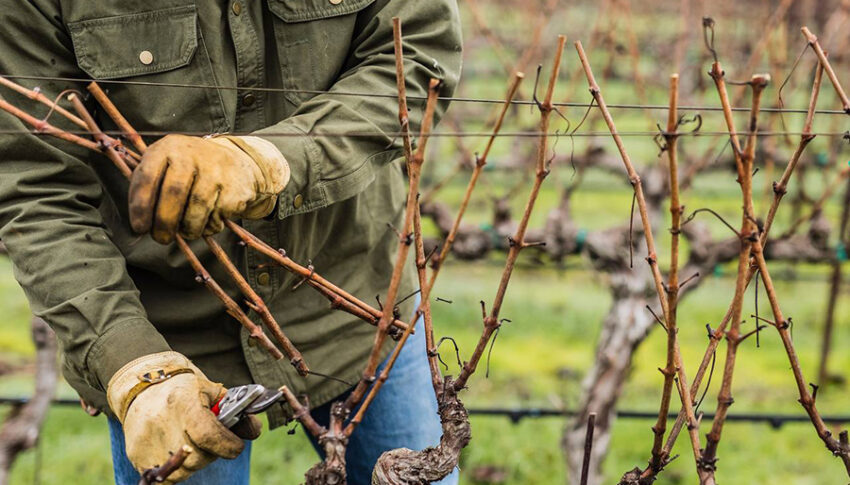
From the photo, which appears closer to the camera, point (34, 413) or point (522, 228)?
point (522, 228)

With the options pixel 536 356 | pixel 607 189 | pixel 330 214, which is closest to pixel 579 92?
pixel 607 189

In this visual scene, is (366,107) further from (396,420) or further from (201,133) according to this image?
(396,420)

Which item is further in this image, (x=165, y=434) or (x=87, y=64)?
(x=87, y=64)

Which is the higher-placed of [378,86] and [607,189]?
[378,86]

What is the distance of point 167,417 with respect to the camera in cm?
146

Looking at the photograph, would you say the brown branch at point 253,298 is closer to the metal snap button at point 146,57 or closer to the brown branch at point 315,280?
the brown branch at point 315,280

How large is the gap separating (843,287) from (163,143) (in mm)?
6547

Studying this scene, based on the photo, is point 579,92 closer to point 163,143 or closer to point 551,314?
point 551,314

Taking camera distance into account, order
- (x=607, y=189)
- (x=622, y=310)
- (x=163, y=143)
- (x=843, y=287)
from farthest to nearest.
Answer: (x=607, y=189), (x=843, y=287), (x=622, y=310), (x=163, y=143)

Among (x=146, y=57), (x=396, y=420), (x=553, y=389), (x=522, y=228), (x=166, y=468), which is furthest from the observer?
(x=553, y=389)

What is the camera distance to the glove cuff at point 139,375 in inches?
60.2

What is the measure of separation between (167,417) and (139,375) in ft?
0.39

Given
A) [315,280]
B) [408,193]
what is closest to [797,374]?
[408,193]

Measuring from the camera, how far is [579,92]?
10227 millimetres
